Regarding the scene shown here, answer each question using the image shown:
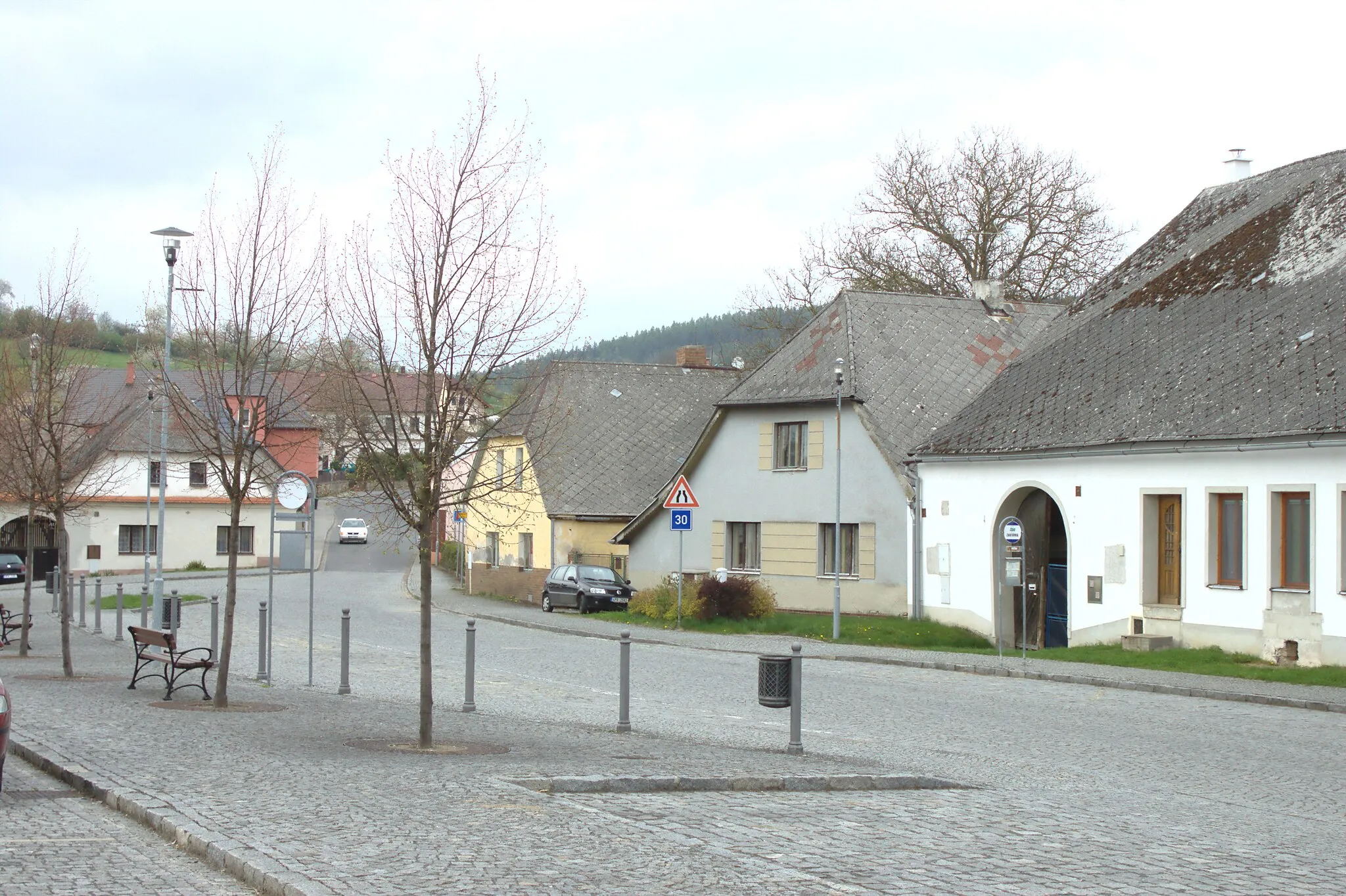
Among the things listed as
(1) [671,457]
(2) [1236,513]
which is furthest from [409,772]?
(1) [671,457]

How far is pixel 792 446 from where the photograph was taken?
39.1 m

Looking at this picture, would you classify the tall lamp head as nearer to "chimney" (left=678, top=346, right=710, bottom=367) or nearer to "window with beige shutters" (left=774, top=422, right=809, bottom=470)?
"window with beige shutters" (left=774, top=422, right=809, bottom=470)

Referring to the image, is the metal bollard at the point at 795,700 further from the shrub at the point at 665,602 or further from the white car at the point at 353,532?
the white car at the point at 353,532

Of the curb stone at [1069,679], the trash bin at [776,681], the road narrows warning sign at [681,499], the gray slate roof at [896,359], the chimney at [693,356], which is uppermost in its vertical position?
the chimney at [693,356]

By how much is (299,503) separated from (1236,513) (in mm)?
15569

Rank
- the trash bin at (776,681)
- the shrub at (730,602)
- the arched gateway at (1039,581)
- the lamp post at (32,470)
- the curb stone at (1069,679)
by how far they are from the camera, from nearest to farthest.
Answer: the trash bin at (776,681)
the curb stone at (1069,679)
the lamp post at (32,470)
the arched gateway at (1039,581)
the shrub at (730,602)

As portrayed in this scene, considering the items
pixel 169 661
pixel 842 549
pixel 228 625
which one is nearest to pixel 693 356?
pixel 842 549

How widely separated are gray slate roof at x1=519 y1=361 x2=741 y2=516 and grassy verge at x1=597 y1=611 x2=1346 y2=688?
948 centimetres

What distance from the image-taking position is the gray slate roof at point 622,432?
49844 mm

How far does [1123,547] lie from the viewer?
27516 millimetres

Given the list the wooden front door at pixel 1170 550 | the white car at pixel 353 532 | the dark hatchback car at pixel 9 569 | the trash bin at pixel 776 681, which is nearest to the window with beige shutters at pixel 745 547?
the wooden front door at pixel 1170 550

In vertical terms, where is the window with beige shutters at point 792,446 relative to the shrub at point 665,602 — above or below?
above

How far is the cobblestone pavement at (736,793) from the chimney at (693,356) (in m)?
39.9

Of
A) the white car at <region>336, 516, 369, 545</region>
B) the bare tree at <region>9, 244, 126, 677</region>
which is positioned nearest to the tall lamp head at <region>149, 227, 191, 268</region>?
the bare tree at <region>9, 244, 126, 677</region>
